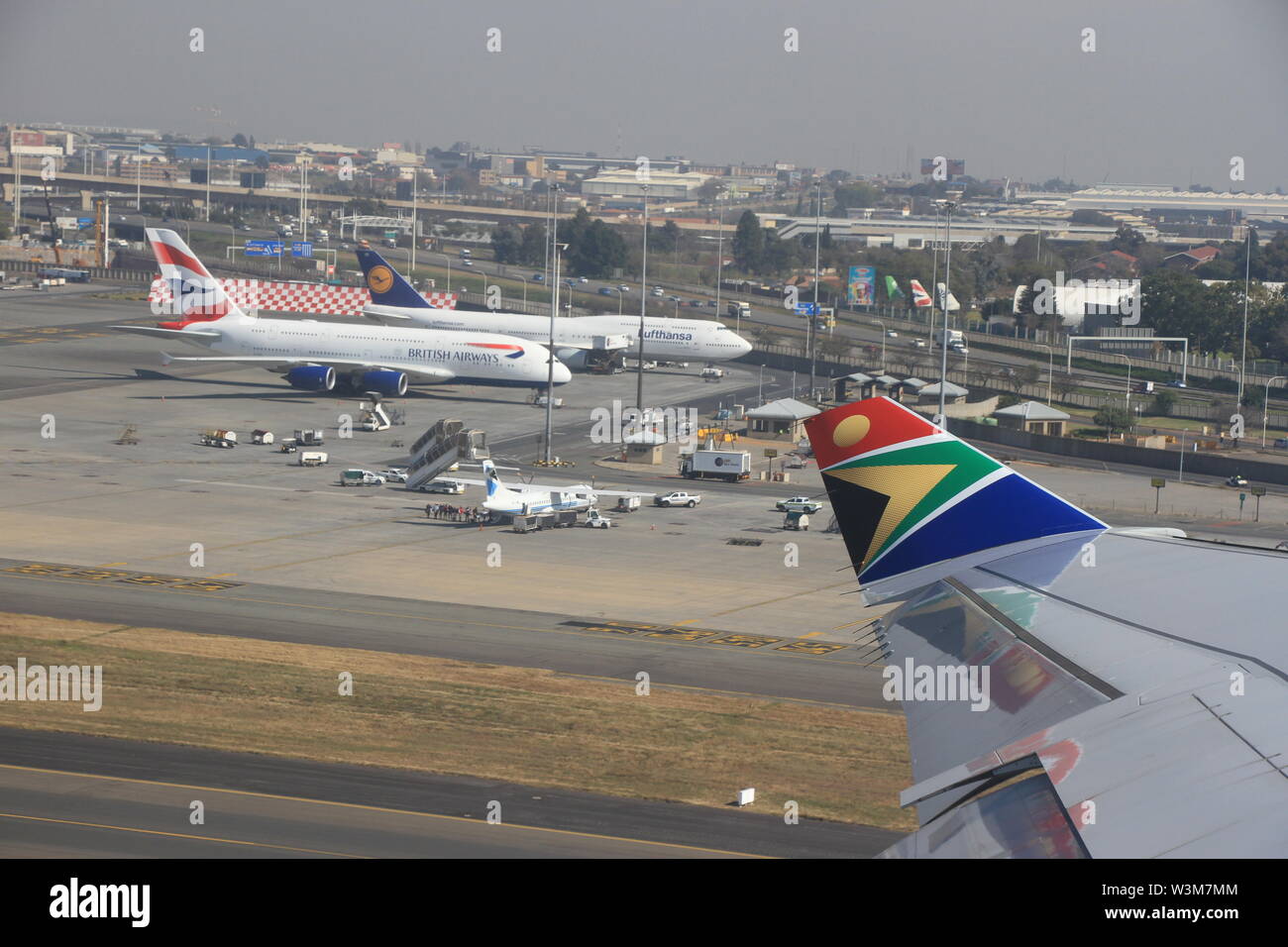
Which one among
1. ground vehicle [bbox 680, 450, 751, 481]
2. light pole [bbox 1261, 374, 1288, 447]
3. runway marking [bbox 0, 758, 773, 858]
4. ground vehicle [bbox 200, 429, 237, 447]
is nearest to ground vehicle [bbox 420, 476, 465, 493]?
ground vehicle [bbox 680, 450, 751, 481]


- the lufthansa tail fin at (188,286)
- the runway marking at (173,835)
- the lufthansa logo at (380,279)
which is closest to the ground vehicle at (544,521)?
the runway marking at (173,835)

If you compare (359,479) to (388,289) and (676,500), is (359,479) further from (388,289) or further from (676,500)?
(388,289)

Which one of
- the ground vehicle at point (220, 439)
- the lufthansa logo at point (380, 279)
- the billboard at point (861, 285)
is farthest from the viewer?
the billboard at point (861, 285)

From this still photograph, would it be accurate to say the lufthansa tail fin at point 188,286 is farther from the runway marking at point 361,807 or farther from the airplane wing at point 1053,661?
the airplane wing at point 1053,661

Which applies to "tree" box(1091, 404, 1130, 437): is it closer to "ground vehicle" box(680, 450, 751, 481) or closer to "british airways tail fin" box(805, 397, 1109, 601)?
"ground vehicle" box(680, 450, 751, 481)

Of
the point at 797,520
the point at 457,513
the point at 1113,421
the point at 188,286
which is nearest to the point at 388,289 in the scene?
the point at 188,286

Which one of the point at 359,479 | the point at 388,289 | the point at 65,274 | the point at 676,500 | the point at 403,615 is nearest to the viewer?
the point at 403,615
